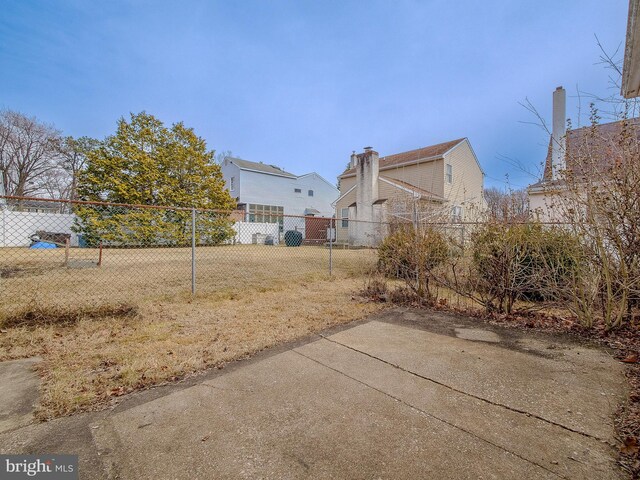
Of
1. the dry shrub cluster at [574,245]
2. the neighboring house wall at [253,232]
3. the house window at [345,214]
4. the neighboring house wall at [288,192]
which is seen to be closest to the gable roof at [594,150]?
the dry shrub cluster at [574,245]

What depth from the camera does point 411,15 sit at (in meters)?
8.66

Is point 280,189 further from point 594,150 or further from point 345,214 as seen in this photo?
point 594,150

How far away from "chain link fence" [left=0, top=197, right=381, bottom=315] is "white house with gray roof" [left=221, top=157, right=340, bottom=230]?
8852 mm

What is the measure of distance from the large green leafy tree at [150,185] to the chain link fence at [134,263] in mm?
87

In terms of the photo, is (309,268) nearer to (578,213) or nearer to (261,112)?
(578,213)

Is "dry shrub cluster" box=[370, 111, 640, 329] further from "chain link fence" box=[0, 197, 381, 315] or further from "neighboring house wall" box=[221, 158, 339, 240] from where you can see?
"neighboring house wall" box=[221, 158, 339, 240]

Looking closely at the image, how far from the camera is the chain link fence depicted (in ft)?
16.7

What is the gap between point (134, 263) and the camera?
8.83 m

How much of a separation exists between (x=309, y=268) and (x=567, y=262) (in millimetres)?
6032

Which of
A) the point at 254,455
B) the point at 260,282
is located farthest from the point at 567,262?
the point at 260,282

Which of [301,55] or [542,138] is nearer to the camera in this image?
[542,138]

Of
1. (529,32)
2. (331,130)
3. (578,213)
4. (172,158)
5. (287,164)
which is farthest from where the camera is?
(287,164)

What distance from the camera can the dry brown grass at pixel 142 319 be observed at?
2468mm

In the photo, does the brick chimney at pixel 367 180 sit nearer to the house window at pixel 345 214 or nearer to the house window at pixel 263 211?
the house window at pixel 345 214
